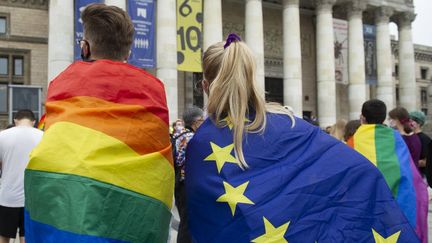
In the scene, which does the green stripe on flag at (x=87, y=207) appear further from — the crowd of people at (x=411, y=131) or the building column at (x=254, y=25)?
the building column at (x=254, y=25)

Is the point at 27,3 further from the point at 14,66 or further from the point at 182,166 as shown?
the point at 182,166

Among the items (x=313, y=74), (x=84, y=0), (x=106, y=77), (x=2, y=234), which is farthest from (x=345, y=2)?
(x=106, y=77)

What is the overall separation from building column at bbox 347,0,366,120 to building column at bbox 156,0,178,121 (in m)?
13.6

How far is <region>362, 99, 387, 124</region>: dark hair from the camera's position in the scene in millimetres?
5109

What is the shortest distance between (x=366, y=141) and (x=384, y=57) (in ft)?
106

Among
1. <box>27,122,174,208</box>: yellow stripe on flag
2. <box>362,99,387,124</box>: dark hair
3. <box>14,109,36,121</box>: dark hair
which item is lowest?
<box>27,122,174,208</box>: yellow stripe on flag

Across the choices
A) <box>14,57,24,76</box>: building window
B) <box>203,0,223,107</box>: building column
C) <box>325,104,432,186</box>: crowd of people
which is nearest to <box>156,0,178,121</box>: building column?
<box>203,0,223,107</box>: building column

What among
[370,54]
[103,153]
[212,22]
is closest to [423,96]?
[370,54]

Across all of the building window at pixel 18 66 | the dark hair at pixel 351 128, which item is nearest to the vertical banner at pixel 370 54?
the building window at pixel 18 66

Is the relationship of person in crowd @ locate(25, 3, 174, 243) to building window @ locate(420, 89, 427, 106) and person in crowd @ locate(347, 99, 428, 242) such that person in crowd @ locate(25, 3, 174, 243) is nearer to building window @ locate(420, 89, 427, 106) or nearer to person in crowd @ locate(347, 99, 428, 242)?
person in crowd @ locate(347, 99, 428, 242)

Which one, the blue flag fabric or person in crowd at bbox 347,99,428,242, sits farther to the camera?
person in crowd at bbox 347,99,428,242

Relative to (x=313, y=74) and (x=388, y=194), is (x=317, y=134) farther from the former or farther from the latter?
(x=313, y=74)

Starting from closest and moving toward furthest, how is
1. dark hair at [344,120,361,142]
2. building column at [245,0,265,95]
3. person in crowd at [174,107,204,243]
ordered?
person in crowd at [174,107,204,243], dark hair at [344,120,361,142], building column at [245,0,265,95]

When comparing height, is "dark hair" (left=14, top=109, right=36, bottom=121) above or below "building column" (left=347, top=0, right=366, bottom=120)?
below
